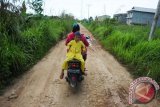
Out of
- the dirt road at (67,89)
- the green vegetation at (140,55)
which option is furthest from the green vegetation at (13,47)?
the green vegetation at (140,55)

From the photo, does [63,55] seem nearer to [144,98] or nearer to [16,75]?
[16,75]

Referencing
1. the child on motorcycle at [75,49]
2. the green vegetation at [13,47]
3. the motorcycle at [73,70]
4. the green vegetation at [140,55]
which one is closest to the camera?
the motorcycle at [73,70]

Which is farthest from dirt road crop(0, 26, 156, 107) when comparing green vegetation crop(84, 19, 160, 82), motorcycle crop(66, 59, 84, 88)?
green vegetation crop(84, 19, 160, 82)

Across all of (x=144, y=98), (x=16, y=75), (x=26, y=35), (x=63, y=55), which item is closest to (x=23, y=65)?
(x=16, y=75)

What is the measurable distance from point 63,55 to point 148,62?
4.66 metres

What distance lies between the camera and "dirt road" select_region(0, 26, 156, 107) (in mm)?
5848

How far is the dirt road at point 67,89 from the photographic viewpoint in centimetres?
585

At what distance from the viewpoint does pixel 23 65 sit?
27.0 ft

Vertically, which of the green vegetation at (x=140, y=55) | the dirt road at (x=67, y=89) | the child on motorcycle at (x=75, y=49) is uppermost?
the child on motorcycle at (x=75, y=49)

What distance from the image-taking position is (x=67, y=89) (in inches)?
267

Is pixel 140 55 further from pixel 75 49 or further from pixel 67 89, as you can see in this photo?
pixel 67 89

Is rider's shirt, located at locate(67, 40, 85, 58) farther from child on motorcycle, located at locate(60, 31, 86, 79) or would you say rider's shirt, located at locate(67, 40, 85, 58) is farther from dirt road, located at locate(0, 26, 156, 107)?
dirt road, located at locate(0, 26, 156, 107)

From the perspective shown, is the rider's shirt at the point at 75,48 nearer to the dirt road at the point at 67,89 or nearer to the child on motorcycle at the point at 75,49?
the child on motorcycle at the point at 75,49

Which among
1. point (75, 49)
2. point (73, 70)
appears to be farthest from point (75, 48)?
point (73, 70)
